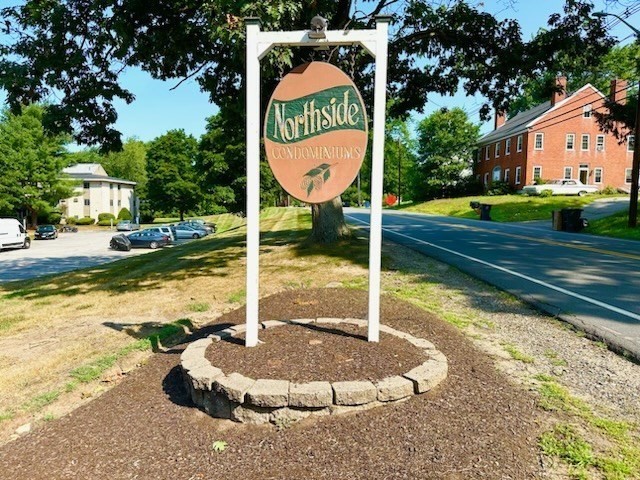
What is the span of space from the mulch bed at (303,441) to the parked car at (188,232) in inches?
1226

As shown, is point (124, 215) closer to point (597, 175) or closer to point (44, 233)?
point (44, 233)

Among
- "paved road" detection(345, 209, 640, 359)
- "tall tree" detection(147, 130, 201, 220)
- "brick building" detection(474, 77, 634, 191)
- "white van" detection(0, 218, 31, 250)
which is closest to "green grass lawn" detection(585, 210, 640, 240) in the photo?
"paved road" detection(345, 209, 640, 359)

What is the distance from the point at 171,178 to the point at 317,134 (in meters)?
56.3

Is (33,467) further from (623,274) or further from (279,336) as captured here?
(623,274)

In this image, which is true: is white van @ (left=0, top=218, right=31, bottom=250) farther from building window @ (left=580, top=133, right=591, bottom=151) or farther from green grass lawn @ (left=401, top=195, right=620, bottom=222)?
building window @ (left=580, top=133, right=591, bottom=151)

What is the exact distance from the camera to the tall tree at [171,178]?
186ft

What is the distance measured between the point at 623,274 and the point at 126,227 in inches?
1822

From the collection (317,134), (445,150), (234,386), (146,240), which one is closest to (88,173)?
(146,240)

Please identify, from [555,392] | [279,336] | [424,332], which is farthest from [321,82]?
[555,392]

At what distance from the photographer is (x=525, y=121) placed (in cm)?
4625

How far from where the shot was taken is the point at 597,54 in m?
11.8

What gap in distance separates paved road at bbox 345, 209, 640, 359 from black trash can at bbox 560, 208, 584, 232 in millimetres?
7697

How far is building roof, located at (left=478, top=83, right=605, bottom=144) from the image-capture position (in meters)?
42.3

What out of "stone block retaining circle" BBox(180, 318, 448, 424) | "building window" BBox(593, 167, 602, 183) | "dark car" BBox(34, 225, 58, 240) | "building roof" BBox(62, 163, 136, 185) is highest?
"building roof" BBox(62, 163, 136, 185)
